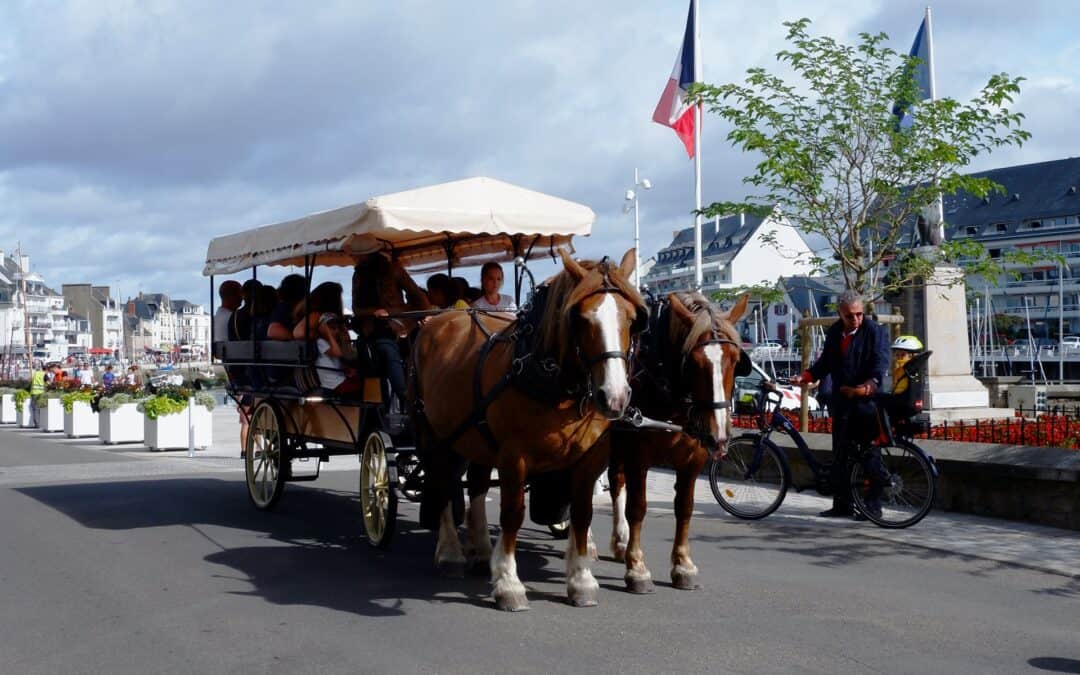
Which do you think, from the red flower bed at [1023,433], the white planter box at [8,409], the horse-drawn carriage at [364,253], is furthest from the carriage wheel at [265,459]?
the white planter box at [8,409]

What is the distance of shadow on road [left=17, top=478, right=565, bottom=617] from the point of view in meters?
7.46

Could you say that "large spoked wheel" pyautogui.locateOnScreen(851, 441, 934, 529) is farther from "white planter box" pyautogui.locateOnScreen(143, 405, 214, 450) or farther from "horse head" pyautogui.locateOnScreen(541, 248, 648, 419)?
"white planter box" pyautogui.locateOnScreen(143, 405, 214, 450)

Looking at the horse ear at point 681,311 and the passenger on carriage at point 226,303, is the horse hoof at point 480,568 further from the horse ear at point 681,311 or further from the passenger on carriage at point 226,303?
the passenger on carriage at point 226,303

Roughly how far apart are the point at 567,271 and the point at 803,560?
3.50 m

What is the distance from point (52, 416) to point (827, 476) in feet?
85.1

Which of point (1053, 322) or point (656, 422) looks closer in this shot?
point (656, 422)

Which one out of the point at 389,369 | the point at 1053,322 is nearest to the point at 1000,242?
the point at 1053,322

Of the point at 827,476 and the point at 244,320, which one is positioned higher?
the point at 244,320

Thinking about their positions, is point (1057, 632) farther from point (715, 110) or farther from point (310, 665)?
point (715, 110)

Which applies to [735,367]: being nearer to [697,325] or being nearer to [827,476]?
[697,325]

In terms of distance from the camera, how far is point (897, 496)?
405 inches

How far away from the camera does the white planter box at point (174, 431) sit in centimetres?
2170

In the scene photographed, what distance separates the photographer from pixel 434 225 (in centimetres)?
915

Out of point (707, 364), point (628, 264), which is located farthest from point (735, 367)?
point (628, 264)
